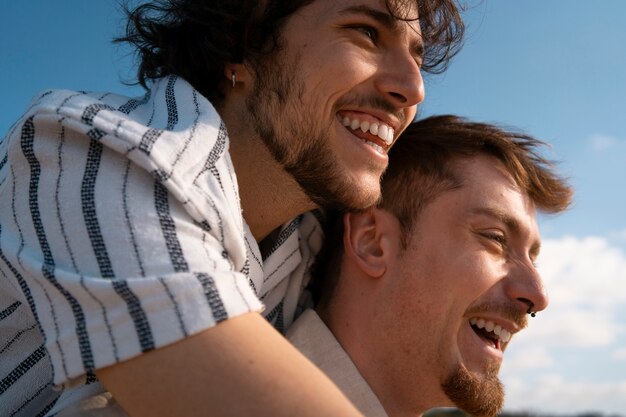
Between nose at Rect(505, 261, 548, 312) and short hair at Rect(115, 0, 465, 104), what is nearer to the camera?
short hair at Rect(115, 0, 465, 104)

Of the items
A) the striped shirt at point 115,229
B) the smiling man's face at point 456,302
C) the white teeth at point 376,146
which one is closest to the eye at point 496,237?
the smiling man's face at point 456,302

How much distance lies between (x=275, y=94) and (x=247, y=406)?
5.32 feet

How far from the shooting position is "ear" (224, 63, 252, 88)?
2878 millimetres

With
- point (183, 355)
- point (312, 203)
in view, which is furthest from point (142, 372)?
point (312, 203)

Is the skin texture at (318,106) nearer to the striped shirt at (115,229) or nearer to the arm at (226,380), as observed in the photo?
the striped shirt at (115,229)

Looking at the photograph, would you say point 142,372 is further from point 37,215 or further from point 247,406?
point 37,215


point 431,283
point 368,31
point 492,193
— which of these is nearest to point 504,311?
point 431,283

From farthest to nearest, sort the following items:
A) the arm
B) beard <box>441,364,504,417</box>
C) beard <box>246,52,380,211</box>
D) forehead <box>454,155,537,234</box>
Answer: forehead <box>454,155,537,234</box> → beard <box>441,364,504,417</box> → beard <box>246,52,380,211</box> → the arm

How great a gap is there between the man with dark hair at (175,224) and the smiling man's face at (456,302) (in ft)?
2.02

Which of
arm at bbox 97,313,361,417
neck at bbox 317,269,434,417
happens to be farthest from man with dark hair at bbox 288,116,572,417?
arm at bbox 97,313,361,417

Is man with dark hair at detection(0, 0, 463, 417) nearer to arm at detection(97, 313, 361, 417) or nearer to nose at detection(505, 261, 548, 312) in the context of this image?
arm at detection(97, 313, 361, 417)

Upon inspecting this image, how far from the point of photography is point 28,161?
174 centimetres

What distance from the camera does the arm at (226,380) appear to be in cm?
134

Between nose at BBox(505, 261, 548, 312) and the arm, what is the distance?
6.61 ft
